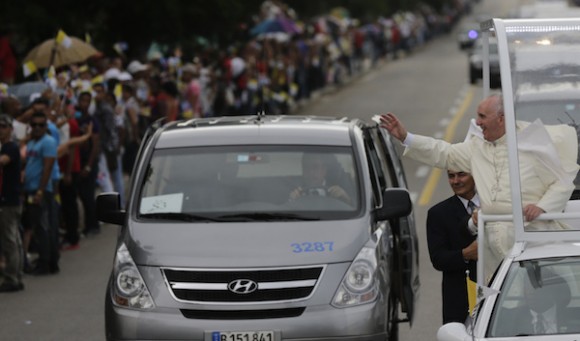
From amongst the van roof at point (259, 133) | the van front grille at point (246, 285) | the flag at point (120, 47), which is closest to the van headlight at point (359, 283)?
the van front grille at point (246, 285)

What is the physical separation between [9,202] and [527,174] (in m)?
6.93

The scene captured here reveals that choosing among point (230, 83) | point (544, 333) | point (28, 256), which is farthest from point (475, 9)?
point (544, 333)

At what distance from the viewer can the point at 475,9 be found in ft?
458

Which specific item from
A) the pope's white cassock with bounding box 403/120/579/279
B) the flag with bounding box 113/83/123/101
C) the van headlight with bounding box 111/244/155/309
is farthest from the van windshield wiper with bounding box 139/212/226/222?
the flag with bounding box 113/83/123/101

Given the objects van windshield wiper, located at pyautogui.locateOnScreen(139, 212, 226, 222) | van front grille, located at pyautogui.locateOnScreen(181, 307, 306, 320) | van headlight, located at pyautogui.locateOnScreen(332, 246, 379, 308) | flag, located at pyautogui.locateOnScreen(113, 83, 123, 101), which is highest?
van windshield wiper, located at pyautogui.locateOnScreen(139, 212, 226, 222)

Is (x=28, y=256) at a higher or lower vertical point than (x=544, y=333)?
lower

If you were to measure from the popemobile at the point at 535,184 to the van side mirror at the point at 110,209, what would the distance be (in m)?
2.43

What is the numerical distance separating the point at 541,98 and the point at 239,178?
7.41 ft

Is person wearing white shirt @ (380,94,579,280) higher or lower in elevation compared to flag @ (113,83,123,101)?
higher

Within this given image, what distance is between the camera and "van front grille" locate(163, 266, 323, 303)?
29.7 ft

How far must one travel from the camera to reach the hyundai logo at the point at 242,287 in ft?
29.7

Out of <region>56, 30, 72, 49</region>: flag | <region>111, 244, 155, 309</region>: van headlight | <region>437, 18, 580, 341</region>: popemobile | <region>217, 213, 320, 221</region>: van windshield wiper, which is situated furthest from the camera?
<region>56, 30, 72, 49</region>: flag

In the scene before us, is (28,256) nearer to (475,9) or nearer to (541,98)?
(541,98)

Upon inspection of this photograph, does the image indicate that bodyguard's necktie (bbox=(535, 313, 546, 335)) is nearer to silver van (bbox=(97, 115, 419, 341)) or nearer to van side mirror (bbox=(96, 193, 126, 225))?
silver van (bbox=(97, 115, 419, 341))
